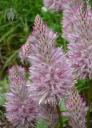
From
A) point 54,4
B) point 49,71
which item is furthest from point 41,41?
point 54,4

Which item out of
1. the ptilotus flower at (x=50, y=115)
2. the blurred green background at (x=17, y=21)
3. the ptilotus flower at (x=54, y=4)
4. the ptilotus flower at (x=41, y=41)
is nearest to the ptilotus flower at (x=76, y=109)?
the ptilotus flower at (x=50, y=115)

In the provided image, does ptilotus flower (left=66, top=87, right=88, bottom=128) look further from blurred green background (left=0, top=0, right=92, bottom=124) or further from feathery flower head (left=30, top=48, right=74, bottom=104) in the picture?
blurred green background (left=0, top=0, right=92, bottom=124)

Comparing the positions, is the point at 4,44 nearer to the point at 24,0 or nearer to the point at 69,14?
the point at 24,0

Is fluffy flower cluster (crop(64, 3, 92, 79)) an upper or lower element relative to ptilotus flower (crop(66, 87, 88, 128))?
upper

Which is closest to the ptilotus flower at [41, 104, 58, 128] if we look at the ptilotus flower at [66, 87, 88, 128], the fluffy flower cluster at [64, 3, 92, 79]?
the ptilotus flower at [66, 87, 88, 128]

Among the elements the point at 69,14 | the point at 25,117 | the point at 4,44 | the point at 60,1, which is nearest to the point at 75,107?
the point at 25,117

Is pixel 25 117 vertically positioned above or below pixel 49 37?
below
